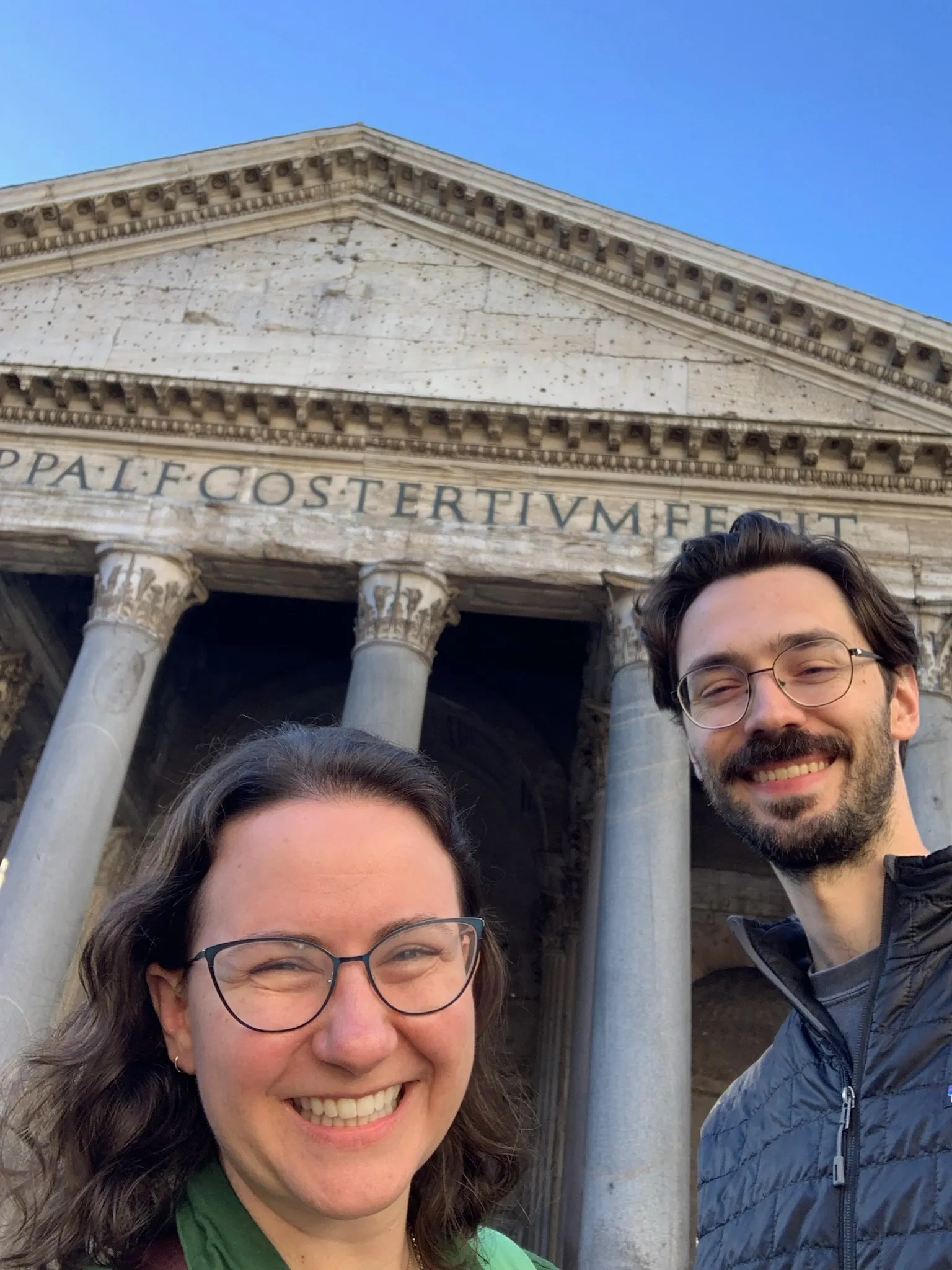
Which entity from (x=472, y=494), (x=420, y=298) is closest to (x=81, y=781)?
(x=472, y=494)

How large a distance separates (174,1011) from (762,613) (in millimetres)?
1360

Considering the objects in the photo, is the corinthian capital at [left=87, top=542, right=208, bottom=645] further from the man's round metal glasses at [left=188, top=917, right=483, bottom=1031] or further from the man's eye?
the man's round metal glasses at [left=188, top=917, right=483, bottom=1031]

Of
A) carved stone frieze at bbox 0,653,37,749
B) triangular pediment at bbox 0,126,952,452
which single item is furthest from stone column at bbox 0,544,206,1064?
carved stone frieze at bbox 0,653,37,749

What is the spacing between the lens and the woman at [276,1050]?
1356mm

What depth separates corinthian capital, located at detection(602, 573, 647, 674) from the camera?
8.93 meters

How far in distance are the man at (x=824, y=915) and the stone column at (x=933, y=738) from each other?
5835 millimetres

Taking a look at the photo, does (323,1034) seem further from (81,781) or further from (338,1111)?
(81,781)

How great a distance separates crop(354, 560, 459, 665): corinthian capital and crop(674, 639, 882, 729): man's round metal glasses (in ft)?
22.6

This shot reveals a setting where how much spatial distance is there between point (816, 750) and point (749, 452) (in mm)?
8054

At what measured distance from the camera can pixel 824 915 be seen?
6.39 feet

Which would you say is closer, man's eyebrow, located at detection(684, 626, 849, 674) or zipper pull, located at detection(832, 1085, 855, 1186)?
zipper pull, located at detection(832, 1085, 855, 1186)

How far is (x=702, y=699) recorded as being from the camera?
84.0 inches

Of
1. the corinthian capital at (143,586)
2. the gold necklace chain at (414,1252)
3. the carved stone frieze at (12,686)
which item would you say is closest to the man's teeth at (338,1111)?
the gold necklace chain at (414,1252)

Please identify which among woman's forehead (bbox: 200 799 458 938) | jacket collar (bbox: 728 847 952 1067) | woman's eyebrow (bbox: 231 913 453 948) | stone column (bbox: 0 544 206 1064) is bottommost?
woman's eyebrow (bbox: 231 913 453 948)
